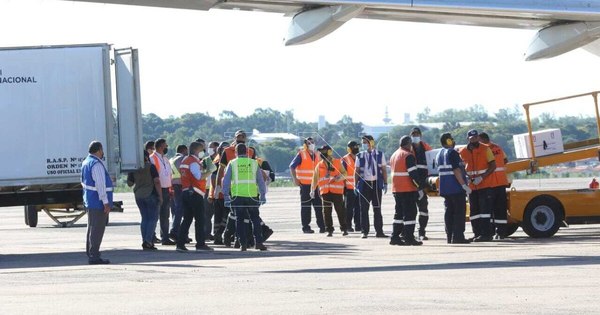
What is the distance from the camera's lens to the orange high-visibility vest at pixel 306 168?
26.6 meters

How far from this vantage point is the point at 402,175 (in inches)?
825

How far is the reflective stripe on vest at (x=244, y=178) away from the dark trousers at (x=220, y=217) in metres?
2.77

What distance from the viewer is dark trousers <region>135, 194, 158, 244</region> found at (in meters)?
21.2

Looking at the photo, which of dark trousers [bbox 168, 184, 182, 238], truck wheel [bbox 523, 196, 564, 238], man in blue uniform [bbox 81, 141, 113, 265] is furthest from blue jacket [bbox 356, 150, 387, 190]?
man in blue uniform [bbox 81, 141, 113, 265]

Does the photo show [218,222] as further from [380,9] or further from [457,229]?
[380,9]

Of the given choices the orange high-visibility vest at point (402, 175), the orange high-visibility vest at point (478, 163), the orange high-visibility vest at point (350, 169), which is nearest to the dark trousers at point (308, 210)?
the orange high-visibility vest at point (350, 169)

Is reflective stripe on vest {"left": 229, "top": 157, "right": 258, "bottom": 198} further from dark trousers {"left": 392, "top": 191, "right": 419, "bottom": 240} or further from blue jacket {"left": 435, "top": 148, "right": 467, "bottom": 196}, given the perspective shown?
blue jacket {"left": 435, "top": 148, "right": 467, "bottom": 196}

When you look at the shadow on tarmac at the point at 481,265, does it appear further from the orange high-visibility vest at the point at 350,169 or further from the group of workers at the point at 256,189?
the orange high-visibility vest at the point at 350,169

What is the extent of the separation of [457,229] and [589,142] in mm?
4258

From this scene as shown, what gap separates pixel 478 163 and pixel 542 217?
138 centimetres

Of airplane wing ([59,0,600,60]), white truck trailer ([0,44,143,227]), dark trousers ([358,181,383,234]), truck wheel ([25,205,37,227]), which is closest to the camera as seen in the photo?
airplane wing ([59,0,600,60])

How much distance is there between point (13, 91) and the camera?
20.2 metres

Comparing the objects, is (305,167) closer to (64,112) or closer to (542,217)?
(542,217)

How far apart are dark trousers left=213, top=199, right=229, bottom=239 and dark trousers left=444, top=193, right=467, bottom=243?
3877 mm
